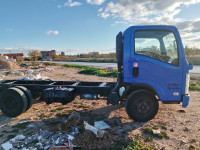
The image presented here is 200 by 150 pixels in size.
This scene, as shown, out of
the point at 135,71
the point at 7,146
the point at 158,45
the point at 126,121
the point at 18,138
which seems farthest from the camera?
the point at 126,121

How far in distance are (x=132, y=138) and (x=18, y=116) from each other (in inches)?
→ 157

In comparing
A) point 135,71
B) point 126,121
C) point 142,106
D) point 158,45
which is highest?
point 158,45

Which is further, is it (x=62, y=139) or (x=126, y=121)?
(x=126, y=121)

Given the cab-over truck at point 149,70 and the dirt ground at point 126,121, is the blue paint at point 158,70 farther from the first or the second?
the dirt ground at point 126,121

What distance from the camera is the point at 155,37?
4.26 meters

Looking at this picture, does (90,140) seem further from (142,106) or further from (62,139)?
(142,106)

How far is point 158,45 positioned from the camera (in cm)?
422

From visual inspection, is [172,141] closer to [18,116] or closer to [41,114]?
[41,114]

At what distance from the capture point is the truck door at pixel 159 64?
12.7 feet

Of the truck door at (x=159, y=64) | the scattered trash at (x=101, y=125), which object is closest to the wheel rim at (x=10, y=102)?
the scattered trash at (x=101, y=125)

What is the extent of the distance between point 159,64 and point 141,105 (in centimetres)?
134

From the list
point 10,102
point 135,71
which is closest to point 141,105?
point 135,71

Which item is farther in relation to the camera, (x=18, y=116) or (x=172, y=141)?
(x=18, y=116)

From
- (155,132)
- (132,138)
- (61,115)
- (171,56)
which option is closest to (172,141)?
(155,132)
